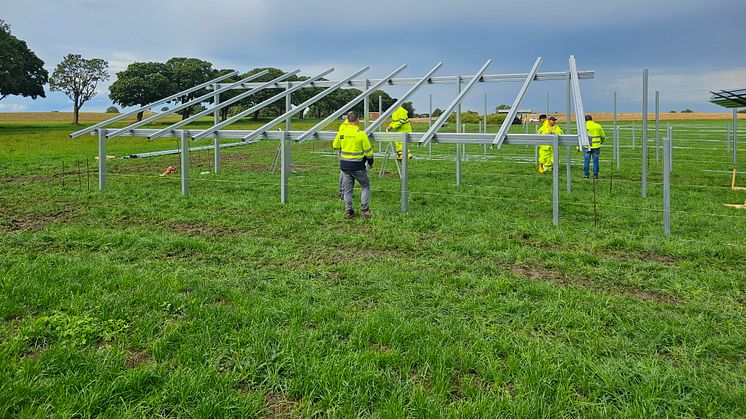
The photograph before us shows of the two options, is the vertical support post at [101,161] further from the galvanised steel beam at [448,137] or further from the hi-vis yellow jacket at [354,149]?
the hi-vis yellow jacket at [354,149]

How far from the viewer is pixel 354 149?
871 cm

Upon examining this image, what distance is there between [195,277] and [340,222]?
3434mm

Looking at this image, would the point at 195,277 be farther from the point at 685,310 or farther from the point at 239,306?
the point at 685,310

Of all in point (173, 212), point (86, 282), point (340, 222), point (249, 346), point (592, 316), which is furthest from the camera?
point (173, 212)

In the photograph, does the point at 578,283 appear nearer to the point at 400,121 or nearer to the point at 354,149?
the point at 354,149

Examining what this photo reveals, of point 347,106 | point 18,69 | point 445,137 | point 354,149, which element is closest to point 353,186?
point 354,149

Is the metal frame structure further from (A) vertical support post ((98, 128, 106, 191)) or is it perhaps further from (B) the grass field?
(B) the grass field

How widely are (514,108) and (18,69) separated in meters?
49.3

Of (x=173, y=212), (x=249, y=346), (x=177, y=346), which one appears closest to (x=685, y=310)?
(x=249, y=346)

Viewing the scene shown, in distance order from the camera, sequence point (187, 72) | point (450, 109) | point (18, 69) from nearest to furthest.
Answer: point (450, 109) < point (18, 69) < point (187, 72)

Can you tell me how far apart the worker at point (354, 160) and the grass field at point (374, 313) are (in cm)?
42

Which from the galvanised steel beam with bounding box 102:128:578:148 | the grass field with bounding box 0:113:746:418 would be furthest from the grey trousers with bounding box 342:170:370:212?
the galvanised steel beam with bounding box 102:128:578:148

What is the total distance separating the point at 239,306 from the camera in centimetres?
428

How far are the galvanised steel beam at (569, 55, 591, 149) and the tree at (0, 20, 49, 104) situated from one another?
46076 mm
